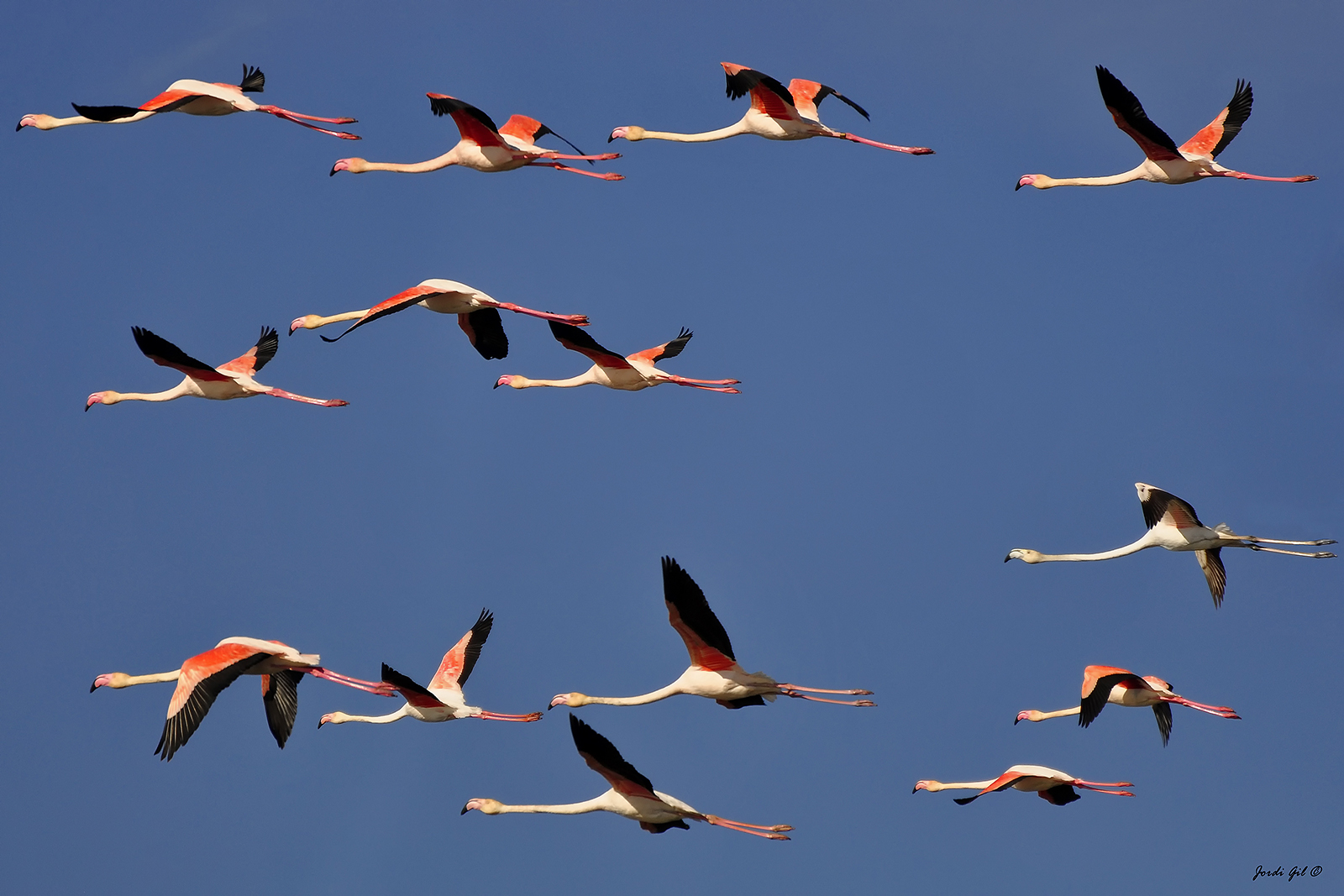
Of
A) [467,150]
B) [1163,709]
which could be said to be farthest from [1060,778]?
[467,150]

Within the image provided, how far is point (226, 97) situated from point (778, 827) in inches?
527

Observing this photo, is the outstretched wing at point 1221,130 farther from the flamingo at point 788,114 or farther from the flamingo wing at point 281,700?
the flamingo wing at point 281,700

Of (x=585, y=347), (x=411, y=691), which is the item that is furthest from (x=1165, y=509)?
(x=411, y=691)

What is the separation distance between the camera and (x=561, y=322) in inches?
1164

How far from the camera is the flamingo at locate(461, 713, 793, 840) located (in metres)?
26.4

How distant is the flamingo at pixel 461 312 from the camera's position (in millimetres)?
28312

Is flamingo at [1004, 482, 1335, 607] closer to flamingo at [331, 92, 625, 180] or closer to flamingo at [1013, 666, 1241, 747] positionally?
flamingo at [1013, 666, 1241, 747]

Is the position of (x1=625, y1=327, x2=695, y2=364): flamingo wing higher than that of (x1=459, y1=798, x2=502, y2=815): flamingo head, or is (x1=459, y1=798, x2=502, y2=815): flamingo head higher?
(x1=625, y1=327, x2=695, y2=364): flamingo wing

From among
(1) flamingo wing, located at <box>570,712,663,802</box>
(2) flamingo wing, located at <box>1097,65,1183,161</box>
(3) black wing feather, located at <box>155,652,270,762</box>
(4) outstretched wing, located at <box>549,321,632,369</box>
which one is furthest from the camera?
(4) outstretched wing, located at <box>549,321,632,369</box>

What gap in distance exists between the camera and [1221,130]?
103ft

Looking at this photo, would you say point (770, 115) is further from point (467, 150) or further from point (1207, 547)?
point (1207, 547)

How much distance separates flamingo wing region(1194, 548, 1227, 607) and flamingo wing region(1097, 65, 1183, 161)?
20.5 feet

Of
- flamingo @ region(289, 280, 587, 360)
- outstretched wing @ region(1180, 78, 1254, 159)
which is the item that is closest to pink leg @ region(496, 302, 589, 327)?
flamingo @ region(289, 280, 587, 360)

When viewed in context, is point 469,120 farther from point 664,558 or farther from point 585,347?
point 664,558
